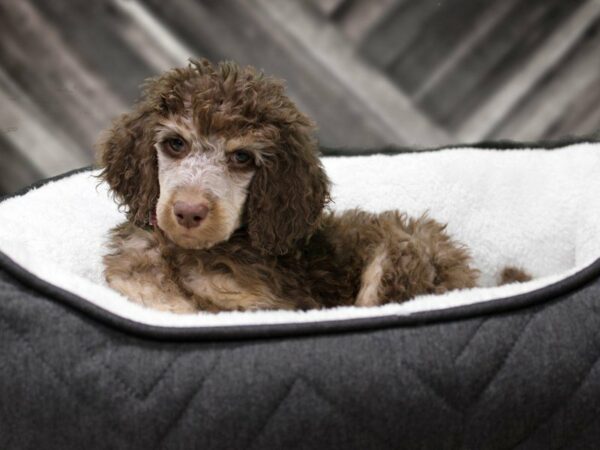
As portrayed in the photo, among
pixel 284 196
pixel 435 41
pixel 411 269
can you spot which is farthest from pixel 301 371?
pixel 435 41

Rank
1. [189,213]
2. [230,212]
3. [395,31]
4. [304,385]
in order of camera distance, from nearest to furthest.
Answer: [304,385] → [189,213] → [230,212] → [395,31]

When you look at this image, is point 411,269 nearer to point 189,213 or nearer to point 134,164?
point 189,213

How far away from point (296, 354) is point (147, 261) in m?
0.66

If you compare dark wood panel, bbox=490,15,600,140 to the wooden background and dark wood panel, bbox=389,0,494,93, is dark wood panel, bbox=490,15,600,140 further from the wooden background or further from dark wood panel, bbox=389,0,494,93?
dark wood panel, bbox=389,0,494,93

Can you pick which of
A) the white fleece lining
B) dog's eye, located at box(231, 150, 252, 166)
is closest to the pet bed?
dog's eye, located at box(231, 150, 252, 166)

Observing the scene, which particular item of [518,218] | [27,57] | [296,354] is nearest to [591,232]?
[518,218]

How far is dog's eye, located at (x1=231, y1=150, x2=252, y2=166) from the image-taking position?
1.89m

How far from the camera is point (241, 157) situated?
75.3 inches

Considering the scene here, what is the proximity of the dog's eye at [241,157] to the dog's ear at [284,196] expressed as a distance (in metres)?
0.05

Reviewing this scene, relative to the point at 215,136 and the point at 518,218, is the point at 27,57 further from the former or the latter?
the point at 518,218

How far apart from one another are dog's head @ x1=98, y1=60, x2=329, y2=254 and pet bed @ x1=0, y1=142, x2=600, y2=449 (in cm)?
29

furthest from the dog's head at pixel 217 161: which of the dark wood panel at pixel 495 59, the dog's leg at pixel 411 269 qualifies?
the dark wood panel at pixel 495 59

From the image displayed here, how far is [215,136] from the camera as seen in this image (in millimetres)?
1850

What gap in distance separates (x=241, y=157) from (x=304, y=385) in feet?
2.24
